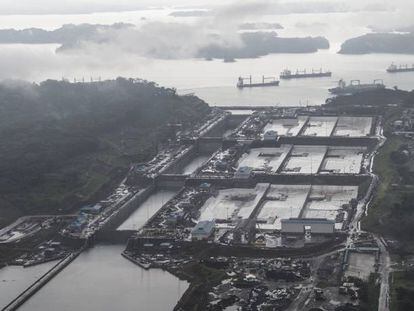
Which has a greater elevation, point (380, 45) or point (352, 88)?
point (380, 45)

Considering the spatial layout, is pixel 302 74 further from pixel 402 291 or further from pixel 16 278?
pixel 402 291

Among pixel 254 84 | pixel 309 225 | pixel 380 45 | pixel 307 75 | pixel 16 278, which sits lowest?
pixel 16 278

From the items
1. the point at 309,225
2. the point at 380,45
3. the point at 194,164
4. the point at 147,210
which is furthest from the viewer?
the point at 380,45

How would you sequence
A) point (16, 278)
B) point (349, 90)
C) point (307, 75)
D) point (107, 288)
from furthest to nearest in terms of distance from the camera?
point (307, 75)
point (349, 90)
point (16, 278)
point (107, 288)

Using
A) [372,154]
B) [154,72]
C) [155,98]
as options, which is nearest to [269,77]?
[154,72]

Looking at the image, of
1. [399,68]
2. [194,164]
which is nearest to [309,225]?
[194,164]

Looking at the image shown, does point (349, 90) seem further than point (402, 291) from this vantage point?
Yes

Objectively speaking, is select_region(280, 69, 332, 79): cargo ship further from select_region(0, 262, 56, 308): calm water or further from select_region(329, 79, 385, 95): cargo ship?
select_region(0, 262, 56, 308): calm water

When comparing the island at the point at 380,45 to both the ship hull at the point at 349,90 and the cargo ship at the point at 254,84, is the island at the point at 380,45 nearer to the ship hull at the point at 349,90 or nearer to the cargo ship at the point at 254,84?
the cargo ship at the point at 254,84

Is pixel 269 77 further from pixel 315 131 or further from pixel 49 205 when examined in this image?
pixel 49 205
